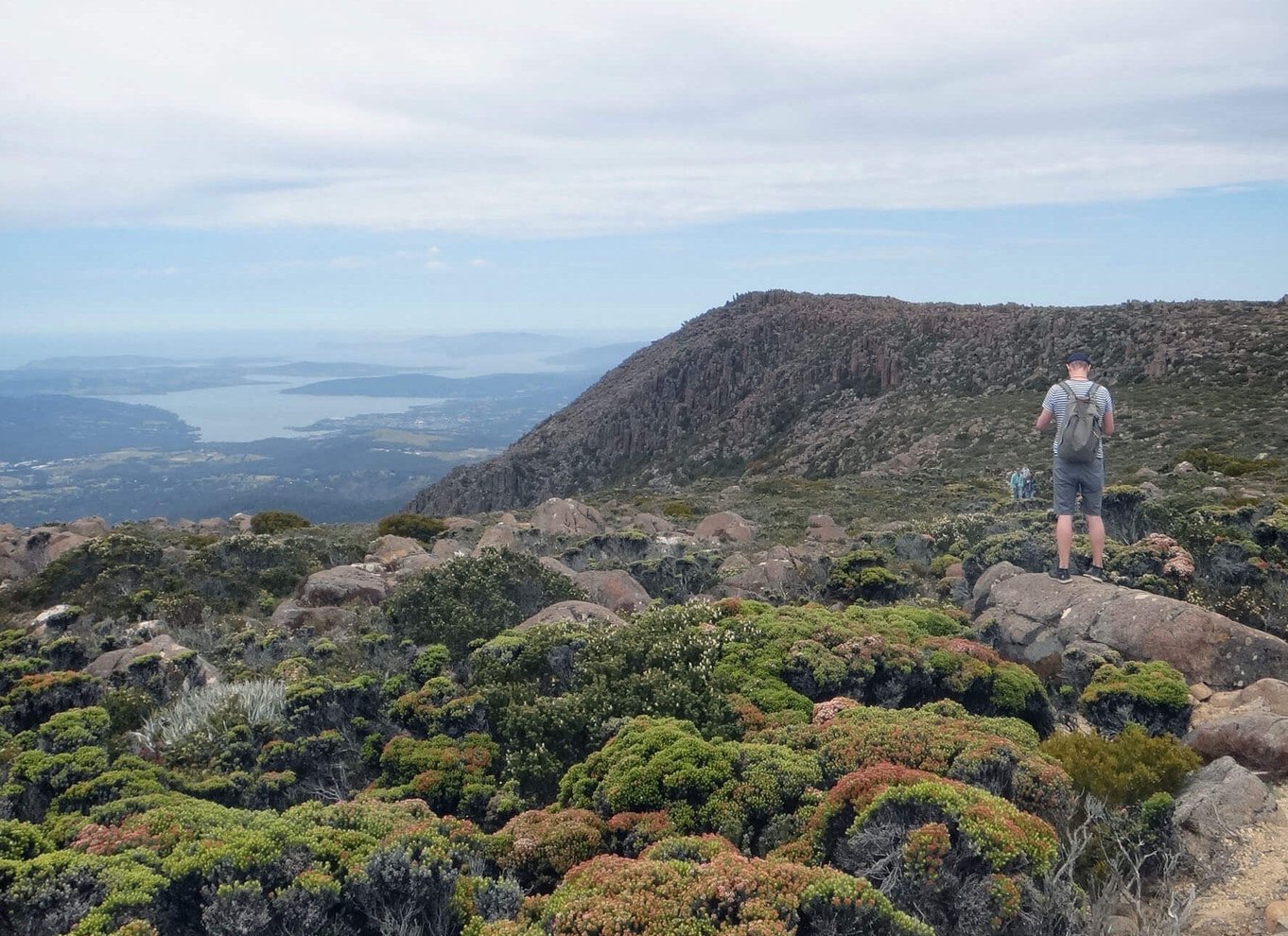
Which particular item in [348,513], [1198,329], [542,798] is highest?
[1198,329]

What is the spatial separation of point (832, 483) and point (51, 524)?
85.8ft

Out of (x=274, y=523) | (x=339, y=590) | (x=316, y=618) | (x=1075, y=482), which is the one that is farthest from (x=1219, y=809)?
(x=274, y=523)

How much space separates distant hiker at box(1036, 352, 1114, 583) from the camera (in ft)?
29.1

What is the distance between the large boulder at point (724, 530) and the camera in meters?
19.8

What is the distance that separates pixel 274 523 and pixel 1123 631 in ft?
79.1

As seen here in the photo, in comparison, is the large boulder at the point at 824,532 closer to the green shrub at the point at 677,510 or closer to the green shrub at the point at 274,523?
the green shrub at the point at 677,510

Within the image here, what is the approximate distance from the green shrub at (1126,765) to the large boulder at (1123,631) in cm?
220

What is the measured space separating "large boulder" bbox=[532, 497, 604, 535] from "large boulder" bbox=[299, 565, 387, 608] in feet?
23.8

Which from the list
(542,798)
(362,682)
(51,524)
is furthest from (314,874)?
(51,524)

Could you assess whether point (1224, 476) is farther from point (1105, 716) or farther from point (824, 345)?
point (824, 345)

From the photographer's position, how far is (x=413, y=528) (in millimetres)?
23438

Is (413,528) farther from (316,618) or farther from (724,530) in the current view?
(316,618)

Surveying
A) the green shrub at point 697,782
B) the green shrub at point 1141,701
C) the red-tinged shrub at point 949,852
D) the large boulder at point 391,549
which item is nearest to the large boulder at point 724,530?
the large boulder at point 391,549

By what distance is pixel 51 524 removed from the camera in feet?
75.8
